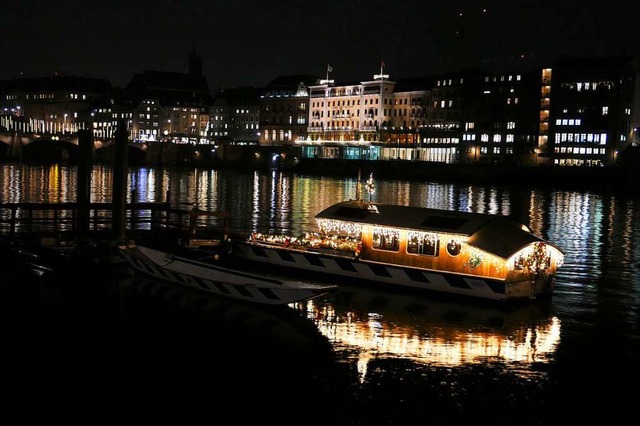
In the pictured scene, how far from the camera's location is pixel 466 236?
25281mm

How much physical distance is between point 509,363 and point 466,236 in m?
6.70

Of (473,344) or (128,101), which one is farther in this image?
(128,101)

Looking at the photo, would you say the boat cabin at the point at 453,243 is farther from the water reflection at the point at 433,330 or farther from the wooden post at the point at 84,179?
the wooden post at the point at 84,179

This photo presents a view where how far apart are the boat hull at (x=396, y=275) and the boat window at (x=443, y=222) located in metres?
1.60

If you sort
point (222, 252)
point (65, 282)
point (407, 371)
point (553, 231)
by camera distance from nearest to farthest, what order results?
point (407, 371) → point (65, 282) → point (222, 252) → point (553, 231)

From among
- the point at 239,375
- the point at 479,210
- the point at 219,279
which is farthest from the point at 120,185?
the point at 479,210

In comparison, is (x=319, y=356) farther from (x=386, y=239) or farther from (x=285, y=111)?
(x=285, y=111)

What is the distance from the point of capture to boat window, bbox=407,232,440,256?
85.7ft

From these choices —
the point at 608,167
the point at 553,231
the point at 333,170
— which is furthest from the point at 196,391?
the point at 333,170

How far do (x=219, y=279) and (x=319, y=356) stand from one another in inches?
215

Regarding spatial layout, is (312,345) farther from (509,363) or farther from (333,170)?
(333,170)

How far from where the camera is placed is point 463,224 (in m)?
26.0

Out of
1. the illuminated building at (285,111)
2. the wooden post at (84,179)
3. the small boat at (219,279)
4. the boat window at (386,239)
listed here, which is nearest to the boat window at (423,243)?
the boat window at (386,239)

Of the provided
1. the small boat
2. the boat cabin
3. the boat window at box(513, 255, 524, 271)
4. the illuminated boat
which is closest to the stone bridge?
the illuminated boat
